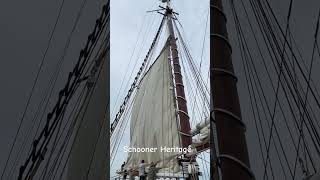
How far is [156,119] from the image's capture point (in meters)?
16.6

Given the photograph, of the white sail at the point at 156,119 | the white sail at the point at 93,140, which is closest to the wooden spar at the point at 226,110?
the white sail at the point at 93,140

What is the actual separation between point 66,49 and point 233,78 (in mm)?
3280

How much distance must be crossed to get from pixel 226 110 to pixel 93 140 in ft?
10.9

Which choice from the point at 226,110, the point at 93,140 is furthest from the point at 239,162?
the point at 93,140

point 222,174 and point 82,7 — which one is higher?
point 82,7

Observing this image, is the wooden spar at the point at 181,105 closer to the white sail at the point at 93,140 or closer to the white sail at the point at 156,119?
the white sail at the point at 156,119

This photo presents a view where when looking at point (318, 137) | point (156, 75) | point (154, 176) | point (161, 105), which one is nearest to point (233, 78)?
point (318, 137)

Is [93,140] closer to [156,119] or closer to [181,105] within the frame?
[181,105]

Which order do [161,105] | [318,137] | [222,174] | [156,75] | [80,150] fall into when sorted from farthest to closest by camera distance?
→ [156,75] < [161,105] < [80,150] < [318,137] < [222,174]

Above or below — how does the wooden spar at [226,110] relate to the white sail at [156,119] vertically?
below

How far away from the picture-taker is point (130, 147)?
17.5 metres

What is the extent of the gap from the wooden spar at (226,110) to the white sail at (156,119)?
463 inches

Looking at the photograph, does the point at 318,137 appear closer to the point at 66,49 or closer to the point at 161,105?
the point at 66,49

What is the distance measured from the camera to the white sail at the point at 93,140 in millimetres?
5348
